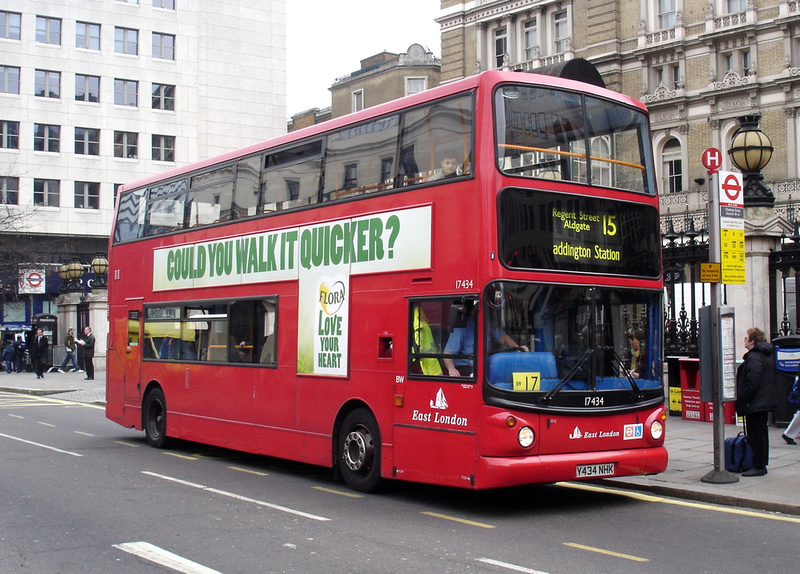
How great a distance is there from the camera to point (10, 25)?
2277 inches

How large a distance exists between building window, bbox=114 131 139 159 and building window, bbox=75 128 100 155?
1195mm

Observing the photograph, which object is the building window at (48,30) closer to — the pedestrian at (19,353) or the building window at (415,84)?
the building window at (415,84)

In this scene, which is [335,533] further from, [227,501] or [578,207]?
[578,207]

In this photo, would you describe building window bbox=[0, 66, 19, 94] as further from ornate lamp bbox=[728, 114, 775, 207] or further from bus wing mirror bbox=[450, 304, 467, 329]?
bus wing mirror bbox=[450, 304, 467, 329]

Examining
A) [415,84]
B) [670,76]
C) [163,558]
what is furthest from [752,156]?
[415,84]

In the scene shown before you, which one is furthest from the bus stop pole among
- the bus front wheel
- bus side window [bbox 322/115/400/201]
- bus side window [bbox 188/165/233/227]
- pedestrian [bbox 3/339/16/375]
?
pedestrian [bbox 3/339/16/375]

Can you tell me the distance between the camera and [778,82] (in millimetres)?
38969

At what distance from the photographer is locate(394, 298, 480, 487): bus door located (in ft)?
30.3

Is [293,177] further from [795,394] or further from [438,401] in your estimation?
[795,394]

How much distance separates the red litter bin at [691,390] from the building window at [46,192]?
4937cm

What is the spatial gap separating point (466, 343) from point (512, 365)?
0.53 meters

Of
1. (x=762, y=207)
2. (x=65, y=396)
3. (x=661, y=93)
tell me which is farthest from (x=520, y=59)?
(x=762, y=207)

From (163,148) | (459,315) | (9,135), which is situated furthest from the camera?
(163,148)

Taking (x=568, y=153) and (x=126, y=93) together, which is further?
(x=126, y=93)
